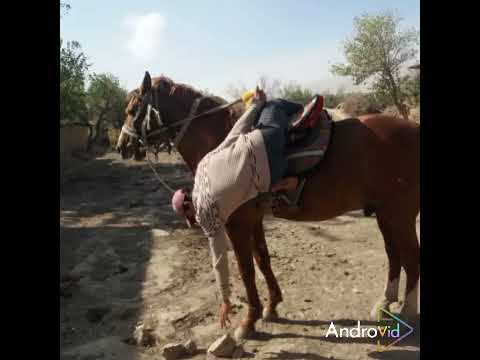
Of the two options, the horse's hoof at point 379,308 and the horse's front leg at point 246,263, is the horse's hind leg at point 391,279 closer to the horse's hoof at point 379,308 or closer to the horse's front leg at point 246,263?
the horse's hoof at point 379,308

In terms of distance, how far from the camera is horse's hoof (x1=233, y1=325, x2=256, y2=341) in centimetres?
340

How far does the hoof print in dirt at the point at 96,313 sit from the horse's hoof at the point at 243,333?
1558 millimetres

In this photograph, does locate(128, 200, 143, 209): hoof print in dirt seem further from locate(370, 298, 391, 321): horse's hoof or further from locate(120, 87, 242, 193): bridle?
locate(370, 298, 391, 321): horse's hoof

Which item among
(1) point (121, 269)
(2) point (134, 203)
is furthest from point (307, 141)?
(2) point (134, 203)

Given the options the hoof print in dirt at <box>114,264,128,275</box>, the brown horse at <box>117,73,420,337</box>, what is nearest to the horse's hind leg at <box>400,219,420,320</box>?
the brown horse at <box>117,73,420,337</box>

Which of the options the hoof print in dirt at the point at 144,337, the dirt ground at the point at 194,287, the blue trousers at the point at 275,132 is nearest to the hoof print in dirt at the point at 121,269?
the dirt ground at the point at 194,287

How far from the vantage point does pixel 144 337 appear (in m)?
3.40

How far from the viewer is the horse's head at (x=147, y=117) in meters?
3.59

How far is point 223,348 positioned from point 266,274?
89cm

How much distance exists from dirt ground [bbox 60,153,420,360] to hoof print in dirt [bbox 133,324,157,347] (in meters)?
0.05

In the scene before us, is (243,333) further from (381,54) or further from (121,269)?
(381,54)

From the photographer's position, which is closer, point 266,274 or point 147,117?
point 147,117
